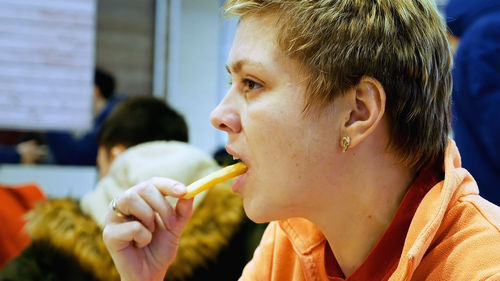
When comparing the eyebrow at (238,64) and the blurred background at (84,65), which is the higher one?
the eyebrow at (238,64)

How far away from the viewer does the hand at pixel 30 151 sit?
386 centimetres

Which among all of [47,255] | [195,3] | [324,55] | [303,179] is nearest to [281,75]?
[324,55]

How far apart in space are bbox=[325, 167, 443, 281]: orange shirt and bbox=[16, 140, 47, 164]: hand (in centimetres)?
312

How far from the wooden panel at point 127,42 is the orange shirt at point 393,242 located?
346 cm

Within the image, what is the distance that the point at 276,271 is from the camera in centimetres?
134

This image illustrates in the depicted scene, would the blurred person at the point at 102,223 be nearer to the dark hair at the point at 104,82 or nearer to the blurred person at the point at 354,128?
the blurred person at the point at 354,128

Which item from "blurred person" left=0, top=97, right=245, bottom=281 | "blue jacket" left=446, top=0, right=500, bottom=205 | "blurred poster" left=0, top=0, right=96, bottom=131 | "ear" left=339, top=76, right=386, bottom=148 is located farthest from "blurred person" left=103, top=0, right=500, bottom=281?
"blurred poster" left=0, top=0, right=96, bottom=131

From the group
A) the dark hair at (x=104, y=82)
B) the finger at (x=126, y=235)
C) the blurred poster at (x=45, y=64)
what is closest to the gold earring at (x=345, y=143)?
the finger at (x=126, y=235)

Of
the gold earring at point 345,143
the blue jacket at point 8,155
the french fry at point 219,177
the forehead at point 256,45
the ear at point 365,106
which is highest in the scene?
the forehead at point 256,45

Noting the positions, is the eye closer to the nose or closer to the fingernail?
the nose

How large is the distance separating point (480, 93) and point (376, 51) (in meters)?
1.20

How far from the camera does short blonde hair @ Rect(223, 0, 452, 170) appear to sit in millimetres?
1107

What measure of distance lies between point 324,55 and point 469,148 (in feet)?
4.30

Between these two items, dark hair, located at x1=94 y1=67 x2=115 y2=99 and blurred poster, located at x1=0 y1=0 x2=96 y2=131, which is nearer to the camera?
blurred poster, located at x1=0 y1=0 x2=96 y2=131
